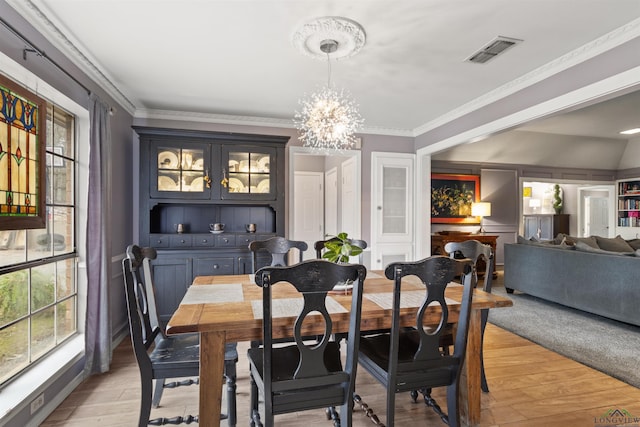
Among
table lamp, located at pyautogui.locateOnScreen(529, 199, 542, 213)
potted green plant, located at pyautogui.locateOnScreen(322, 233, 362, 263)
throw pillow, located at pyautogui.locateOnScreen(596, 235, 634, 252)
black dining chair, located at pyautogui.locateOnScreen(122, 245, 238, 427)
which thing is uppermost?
table lamp, located at pyautogui.locateOnScreen(529, 199, 542, 213)

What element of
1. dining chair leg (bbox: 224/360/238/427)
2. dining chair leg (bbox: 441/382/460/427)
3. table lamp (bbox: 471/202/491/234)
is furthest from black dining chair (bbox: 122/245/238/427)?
table lamp (bbox: 471/202/491/234)

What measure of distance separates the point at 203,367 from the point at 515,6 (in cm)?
269

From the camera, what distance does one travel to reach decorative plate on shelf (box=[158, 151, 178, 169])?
4.00 metres

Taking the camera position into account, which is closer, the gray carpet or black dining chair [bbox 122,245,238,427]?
black dining chair [bbox 122,245,238,427]

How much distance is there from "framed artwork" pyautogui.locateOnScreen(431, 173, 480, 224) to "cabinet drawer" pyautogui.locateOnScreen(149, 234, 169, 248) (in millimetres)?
5238

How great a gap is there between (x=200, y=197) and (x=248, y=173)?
62 cm

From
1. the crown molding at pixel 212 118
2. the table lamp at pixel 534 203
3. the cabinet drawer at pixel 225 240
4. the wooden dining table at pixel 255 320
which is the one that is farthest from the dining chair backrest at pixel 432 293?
the table lamp at pixel 534 203

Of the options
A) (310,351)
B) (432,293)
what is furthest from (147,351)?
(432,293)

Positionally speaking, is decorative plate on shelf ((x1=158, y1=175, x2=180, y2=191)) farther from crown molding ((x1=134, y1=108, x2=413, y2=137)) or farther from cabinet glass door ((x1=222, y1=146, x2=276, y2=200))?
crown molding ((x1=134, y1=108, x2=413, y2=137))

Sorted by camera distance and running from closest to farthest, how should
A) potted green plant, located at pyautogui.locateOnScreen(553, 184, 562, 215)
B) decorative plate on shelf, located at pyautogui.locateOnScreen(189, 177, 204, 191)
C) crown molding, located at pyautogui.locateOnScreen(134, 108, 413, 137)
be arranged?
decorative plate on shelf, located at pyautogui.locateOnScreen(189, 177, 204, 191), crown molding, located at pyautogui.locateOnScreen(134, 108, 413, 137), potted green plant, located at pyautogui.locateOnScreen(553, 184, 562, 215)

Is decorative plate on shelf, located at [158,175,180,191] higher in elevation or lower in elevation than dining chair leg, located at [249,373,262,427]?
higher

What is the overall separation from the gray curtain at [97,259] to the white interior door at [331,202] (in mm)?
3831

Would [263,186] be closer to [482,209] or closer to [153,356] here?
[153,356]

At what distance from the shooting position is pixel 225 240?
413 centimetres
